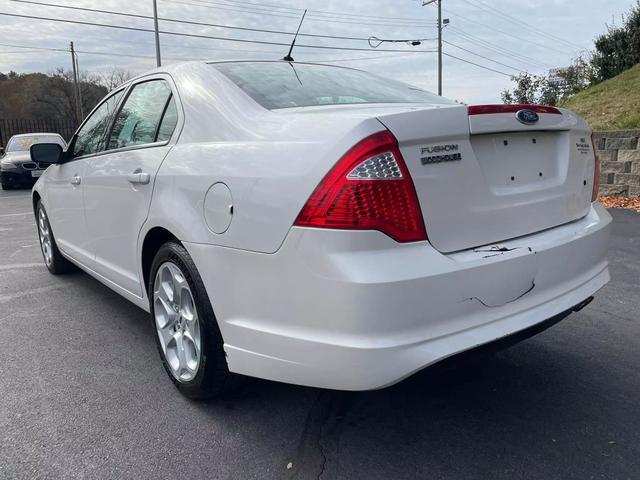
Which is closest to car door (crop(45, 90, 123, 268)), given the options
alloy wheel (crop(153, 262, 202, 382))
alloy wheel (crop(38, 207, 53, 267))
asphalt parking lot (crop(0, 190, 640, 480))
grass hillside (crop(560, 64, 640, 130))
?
alloy wheel (crop(38, 207, 53, 267))

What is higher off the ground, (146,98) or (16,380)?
(146,98)

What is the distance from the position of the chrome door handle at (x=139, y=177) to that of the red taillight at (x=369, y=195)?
1230mm

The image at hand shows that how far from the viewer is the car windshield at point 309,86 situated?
2.59 metres

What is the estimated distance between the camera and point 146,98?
327 centimetres

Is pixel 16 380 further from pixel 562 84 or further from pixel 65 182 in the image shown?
pixel 562 84

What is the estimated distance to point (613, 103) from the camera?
11.4m

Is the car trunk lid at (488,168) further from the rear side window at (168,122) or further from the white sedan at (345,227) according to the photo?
the rear side window at (168,122)

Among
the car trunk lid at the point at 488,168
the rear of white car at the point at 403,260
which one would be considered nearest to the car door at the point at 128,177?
the rear of white car at the point at 403,260

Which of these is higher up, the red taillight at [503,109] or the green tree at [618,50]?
the green tree at [618,50]

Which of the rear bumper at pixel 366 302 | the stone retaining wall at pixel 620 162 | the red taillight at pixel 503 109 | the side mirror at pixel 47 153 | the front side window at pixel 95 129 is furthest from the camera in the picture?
the stone retaining wall at pixel 620 162

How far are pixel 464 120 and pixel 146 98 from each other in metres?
2.02

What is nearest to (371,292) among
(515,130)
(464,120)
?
(464,120)

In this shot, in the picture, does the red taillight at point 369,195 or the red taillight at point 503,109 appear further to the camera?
the red taillight at point 503,109

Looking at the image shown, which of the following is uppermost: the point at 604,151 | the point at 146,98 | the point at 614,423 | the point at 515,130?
the point at 146,98
